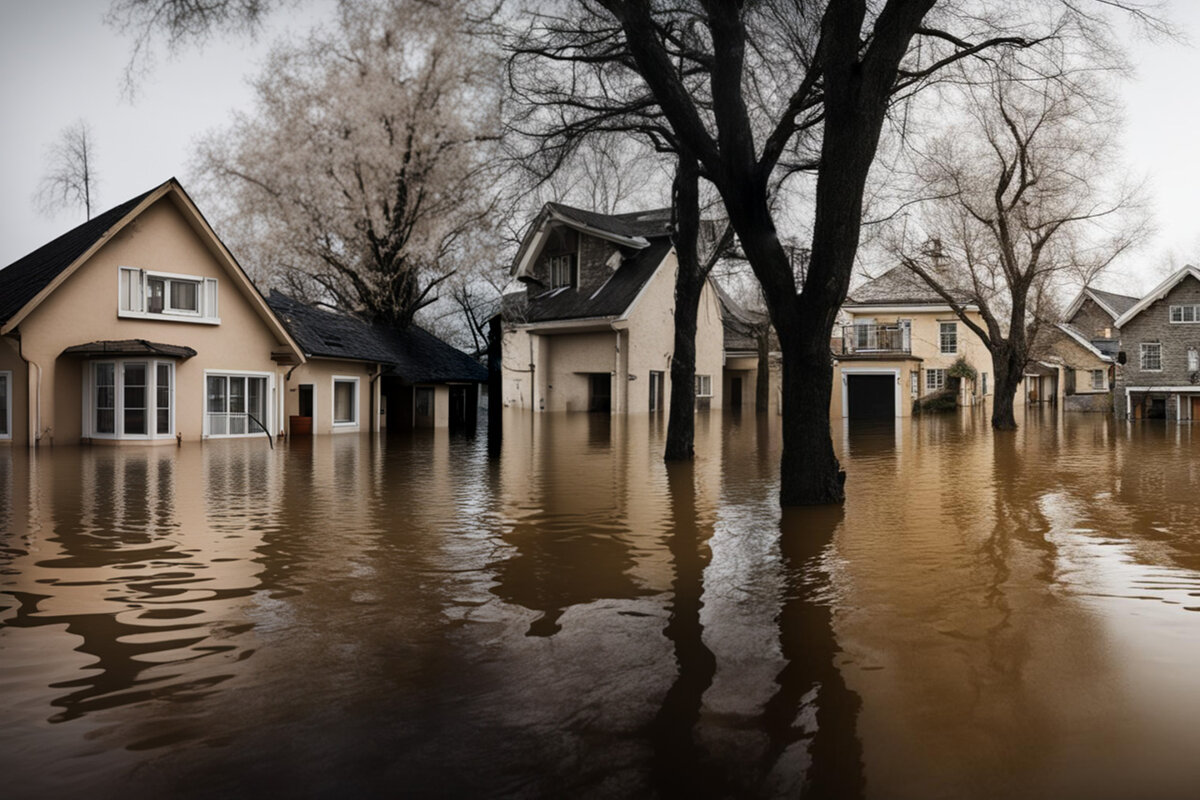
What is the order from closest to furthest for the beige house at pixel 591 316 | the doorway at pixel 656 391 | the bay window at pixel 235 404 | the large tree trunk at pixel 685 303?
the large tree trunk at pixel 685 303, the bay window at pixel 235 404, the beige house at pixel 591 316, the doorway at pixel 656 391

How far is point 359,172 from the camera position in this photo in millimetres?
33375

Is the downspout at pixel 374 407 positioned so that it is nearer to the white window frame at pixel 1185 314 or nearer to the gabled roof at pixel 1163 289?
the gabled roof at pixel 1163 289

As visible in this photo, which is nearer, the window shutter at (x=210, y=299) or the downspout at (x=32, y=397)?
the downspout at (x=32, y=397)

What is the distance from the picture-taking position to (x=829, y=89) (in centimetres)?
955

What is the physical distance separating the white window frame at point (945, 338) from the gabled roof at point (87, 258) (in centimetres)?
3772

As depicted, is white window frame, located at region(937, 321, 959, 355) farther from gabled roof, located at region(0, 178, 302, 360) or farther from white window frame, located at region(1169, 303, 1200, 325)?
gabled roof, located at region(0, 178, 302, 360)

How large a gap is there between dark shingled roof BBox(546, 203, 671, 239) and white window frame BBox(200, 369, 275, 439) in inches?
684

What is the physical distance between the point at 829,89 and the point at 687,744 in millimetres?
7854

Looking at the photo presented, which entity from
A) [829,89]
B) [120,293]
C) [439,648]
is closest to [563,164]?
[829,89]

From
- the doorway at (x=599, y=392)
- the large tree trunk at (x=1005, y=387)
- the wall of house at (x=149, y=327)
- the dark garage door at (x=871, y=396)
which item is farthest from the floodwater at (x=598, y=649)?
the dark garage door at (x=871, y=396)

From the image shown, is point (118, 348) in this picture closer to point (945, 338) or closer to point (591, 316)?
point (591, 316)

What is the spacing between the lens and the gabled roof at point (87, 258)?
20.6m

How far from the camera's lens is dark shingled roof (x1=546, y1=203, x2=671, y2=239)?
41375 millimetres

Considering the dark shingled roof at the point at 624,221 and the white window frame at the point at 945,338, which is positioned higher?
the dark shingled roof at the point at 624,221
